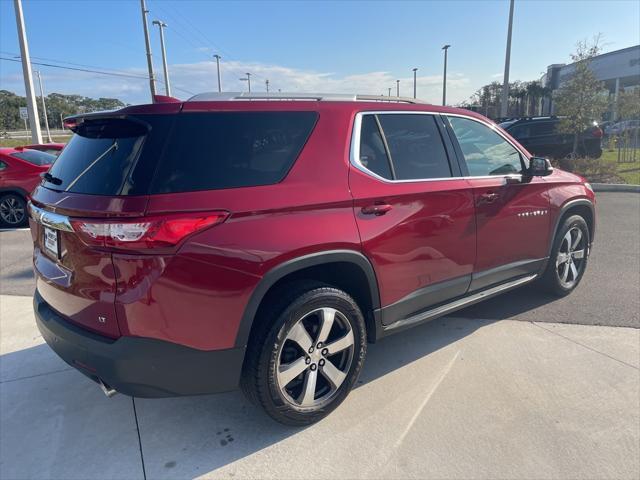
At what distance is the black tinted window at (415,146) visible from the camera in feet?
9.86

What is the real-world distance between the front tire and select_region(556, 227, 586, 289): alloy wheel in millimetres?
2600

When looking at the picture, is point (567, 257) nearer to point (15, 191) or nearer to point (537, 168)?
point (537, 168)

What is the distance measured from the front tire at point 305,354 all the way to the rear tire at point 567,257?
244 centimetres

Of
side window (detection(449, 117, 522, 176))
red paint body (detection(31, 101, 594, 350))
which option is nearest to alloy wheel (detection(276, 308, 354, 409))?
red paint body (detection(31, 101, 594, 350))

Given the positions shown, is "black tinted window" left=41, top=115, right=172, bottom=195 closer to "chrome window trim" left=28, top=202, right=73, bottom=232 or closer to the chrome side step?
"chrome window trim" left=28, top=202, right=73, bottom=232

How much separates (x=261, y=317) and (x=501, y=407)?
62.1 inches

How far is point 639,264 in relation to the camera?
5.45 meters

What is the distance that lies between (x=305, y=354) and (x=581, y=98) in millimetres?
14137

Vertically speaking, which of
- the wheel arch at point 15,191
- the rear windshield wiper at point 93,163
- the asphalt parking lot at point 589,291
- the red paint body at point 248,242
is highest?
the rear windshield wiper at point 93,163

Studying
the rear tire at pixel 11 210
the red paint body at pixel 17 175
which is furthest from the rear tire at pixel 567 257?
the rear tire at pixel 11 210

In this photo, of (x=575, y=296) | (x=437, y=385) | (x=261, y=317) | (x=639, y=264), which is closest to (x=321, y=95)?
(x=261, y=317)

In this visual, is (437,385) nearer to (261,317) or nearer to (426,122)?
(261,317)

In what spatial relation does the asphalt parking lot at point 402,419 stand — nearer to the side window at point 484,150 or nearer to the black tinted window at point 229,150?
the side window at point 484,150

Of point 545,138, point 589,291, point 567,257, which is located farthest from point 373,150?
point 545,138
